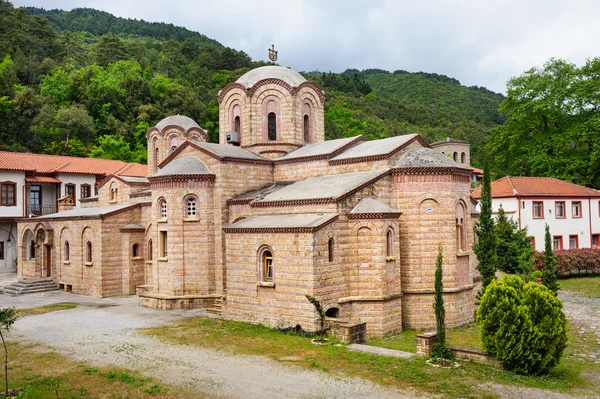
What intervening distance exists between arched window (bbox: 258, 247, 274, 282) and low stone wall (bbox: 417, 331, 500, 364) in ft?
19.5

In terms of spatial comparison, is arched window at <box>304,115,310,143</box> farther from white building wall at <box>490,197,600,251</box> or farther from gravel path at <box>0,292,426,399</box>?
white building wall at <box>490,197,600,251</box>

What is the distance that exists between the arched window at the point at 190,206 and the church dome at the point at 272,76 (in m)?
6.74

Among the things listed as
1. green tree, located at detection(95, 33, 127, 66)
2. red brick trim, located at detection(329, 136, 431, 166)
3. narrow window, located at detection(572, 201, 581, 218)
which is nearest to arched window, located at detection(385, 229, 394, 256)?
red brick trim, located at detection(329, 136, 431, 166)

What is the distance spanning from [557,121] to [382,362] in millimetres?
35449

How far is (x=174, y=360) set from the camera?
41.4 ft

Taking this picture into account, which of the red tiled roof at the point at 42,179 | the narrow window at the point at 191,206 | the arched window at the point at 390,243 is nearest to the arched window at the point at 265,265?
the arched window at the point at 390,243

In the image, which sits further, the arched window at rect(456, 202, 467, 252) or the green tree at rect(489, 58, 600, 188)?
the green tree at rect(489, 58, 600, 188)

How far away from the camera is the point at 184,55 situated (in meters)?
80.9

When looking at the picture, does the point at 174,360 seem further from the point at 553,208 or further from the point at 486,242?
the point at 553,208

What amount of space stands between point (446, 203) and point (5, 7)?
68.0 m

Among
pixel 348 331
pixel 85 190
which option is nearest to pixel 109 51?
pixel 85 190

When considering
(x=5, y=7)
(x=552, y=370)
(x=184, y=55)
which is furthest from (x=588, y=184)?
(x=5, y=7)

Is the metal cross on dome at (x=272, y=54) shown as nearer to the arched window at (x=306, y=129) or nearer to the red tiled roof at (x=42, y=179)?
the arched window at (x=306, y=129)

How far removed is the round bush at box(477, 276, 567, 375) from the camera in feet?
Result: 37.6
